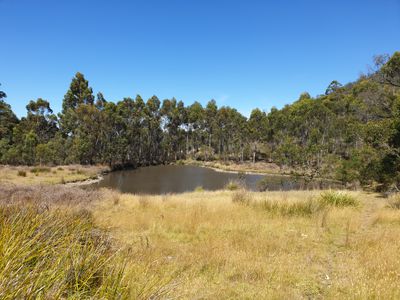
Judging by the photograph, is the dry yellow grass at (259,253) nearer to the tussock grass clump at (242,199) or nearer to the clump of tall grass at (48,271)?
the clump of tall grass at (48,271)

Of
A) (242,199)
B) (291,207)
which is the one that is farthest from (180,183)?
(291,207)

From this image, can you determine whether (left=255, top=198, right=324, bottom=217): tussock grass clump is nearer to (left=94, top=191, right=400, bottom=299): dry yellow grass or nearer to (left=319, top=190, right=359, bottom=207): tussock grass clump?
(left=94, top=191, right=400, bottom=299): dry yellow grass

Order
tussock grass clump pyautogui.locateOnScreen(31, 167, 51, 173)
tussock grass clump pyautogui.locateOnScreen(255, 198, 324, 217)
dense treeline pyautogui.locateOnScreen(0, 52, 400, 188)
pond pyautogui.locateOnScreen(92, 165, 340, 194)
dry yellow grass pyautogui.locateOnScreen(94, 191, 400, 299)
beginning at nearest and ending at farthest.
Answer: dry yellow grass pyautogui.locateOnScreen(94, 191, 400, 299) → tussock grass clump pyautogui.locateOnScreen(255, 198, 324, 217) → dense treeline pyautogui.locateOnScreen(0, 52, 400, 188) → pond pyautogui.locateOnScreen(92, 165, 340, 194) → tussock grass clump pyautogui.locateOnScreen(31, 167, 51, 173)

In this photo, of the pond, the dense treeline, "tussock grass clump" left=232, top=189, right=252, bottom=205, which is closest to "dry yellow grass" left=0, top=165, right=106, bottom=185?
the pond

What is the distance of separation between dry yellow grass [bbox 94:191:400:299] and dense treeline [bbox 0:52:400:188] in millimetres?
8005

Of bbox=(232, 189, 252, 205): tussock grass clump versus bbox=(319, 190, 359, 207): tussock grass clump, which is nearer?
bbox=(319, 190, 359, 207): tussock grass clump

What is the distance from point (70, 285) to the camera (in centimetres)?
193

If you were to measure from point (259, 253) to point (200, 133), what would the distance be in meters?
61.1

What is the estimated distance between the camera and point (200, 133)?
65062 millimetres

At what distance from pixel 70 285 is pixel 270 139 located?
59645mm

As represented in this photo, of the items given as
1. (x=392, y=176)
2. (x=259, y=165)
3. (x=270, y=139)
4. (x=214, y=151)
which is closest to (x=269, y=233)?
(x=392, y=176)

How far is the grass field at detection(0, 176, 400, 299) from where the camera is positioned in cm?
195

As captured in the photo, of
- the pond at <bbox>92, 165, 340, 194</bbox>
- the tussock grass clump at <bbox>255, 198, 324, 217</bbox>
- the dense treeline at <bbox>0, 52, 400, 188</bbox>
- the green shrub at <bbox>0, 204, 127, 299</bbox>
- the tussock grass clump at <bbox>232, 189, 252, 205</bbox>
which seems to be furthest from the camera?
the pond at <bbox>92, 165, 340, 194</bbox>

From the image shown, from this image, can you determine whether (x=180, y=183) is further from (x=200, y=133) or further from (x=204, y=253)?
(x=200, y=133)
